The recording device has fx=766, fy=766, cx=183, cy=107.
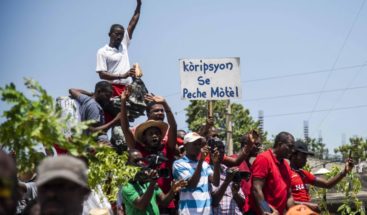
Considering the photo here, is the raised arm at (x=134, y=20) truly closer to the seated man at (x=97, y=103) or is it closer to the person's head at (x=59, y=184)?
the seated man at (x=97, y=103)

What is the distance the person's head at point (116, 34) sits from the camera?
401 inches

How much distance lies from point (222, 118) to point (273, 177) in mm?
46135

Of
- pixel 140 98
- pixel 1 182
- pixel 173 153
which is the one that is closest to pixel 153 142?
pixel 173 153

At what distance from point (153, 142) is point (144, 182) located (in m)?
0.89

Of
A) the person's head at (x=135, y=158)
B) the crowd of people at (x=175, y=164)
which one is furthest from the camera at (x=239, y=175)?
the person's head at (x=135, y=158)

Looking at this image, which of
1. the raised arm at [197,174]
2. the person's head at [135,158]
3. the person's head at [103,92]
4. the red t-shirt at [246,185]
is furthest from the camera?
the person's head at [103,92]

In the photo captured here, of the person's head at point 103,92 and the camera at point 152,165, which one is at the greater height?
the person's head at point 103,92

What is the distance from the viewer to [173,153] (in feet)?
30.0

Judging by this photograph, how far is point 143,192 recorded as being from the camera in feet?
26.2

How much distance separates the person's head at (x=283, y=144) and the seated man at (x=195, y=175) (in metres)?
0.80

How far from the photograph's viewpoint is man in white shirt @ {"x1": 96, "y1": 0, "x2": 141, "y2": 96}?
9.92 meters

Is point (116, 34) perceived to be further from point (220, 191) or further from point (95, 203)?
point (95, 203)

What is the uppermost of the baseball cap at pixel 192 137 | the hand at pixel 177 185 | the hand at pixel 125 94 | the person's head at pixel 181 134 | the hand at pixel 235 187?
the hand at pixel 125 94

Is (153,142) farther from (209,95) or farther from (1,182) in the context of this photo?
(1,182)
